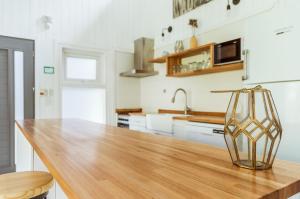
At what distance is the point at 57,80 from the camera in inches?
147

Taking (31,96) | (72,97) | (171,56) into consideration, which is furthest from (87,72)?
(171,56)

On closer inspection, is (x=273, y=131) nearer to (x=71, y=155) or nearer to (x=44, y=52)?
(x=71, y=155)

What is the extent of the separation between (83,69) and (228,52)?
9.00ft

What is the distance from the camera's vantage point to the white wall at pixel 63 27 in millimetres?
3441

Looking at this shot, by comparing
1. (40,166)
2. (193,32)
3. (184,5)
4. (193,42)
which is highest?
(184,5)

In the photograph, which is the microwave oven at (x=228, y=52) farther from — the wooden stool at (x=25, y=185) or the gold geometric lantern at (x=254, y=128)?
the wooden stool at (x=25, y=185)

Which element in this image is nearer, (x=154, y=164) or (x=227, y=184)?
(x=227, y=184)

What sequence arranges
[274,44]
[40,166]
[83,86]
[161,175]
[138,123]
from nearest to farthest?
[161,175], [40,166], [274,44], [138,123], [83,86]

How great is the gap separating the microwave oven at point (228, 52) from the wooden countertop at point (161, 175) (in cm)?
177

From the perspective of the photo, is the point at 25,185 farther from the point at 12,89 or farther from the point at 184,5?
the point at 184,5

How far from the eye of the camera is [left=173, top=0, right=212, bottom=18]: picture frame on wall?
3334mm

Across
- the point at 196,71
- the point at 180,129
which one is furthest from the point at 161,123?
the point at 196,71

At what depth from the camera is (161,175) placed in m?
0.66

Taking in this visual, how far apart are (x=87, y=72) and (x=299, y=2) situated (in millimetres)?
3484
